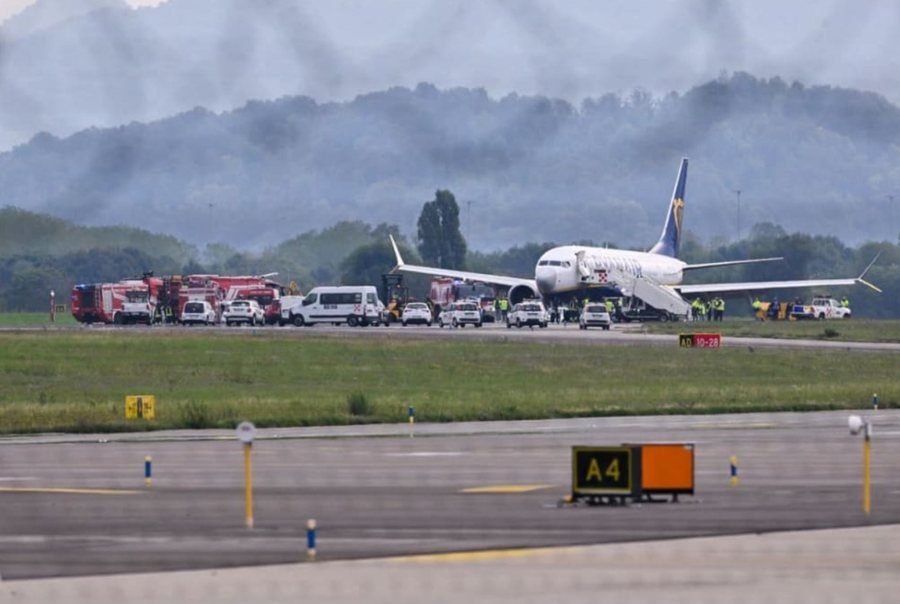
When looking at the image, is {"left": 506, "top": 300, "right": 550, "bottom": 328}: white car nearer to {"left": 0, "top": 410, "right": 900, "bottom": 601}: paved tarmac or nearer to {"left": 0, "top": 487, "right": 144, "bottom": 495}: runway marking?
{"left": 0, "top": 410, "right": 900, "bottom": 601}: paved tarmac

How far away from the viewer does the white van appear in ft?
411

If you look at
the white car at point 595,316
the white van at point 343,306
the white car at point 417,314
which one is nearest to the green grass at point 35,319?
the white van at point 343,306

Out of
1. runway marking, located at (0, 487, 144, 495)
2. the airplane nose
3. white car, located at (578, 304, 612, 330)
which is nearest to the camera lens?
runway marking, located at (0, 487, 144, 495)

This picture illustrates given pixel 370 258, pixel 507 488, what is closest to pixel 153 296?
pixel 370 258

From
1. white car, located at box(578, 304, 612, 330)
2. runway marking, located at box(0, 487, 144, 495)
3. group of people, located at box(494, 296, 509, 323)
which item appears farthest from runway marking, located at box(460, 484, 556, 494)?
group of people, located at box(494, 296, 509, 323)

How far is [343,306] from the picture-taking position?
125750mm

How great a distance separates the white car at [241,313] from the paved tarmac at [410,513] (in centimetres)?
8519

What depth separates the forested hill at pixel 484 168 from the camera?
7412 centimetres

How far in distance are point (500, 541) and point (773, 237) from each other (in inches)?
6131

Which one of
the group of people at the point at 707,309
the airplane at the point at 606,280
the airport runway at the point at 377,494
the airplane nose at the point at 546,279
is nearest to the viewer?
the airport runway at the point at 377,494

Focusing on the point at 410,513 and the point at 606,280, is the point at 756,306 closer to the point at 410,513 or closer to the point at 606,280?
the point at 606,280

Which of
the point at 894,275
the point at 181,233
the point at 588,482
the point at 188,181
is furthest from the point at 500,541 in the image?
the point at 894,275

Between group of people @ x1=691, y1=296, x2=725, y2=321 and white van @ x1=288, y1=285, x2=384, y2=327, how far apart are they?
27.8 m

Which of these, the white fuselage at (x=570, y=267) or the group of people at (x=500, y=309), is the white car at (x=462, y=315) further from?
the group of people at (x=500, y=309)
